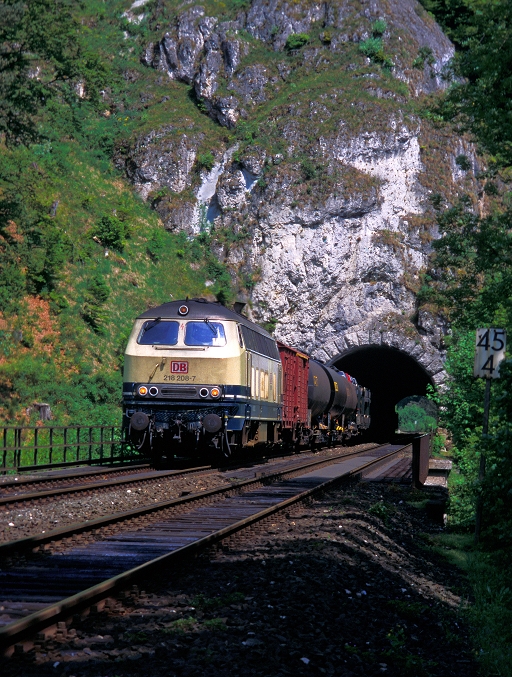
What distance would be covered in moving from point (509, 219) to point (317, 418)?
40.0ft

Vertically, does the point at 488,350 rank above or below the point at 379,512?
above

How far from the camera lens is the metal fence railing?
18609mm

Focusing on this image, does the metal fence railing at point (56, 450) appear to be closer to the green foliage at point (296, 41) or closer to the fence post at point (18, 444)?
the fence post at point (18, 444)

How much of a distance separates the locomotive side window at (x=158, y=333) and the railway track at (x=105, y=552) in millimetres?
4992

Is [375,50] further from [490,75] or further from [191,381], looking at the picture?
[191,381]

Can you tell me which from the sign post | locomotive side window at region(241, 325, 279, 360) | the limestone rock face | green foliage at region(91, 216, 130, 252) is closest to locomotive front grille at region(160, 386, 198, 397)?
locomotive side window at region(241, 325, 279, 360)

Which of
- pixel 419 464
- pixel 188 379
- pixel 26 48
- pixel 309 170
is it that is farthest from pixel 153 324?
pixel 309 170

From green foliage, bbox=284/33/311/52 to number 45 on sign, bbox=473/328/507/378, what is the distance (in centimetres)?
5195

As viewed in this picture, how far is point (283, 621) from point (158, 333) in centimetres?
1340

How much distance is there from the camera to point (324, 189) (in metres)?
50.7

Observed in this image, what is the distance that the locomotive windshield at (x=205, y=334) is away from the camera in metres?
18.8

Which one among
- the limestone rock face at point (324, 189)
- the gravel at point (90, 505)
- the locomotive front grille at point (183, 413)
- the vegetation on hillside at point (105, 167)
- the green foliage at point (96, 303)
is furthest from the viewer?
the limestone rock face at point (324, 189)

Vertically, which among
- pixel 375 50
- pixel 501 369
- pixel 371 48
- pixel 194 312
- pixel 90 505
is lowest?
pixel 90 505

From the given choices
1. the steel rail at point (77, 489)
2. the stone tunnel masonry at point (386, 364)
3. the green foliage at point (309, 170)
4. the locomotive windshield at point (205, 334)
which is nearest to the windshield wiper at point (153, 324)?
the locomotive windshield at point (205, 334)
